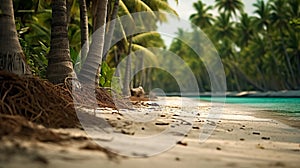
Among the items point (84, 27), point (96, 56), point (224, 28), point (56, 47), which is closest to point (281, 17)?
point (224, 28)

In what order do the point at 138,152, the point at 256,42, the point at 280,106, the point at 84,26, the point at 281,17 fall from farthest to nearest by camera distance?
the point at 256,42 < the point at 281,17 < the point at 280,106 < the point at 84,26 < the point at 138,152

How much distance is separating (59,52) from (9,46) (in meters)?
1.45

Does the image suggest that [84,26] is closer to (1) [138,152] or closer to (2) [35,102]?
(2) [35,102]

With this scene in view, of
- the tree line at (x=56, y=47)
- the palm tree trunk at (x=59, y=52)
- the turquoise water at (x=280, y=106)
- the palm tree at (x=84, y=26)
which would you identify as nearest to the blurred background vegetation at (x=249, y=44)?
the turquoise water at (x=280, y=106)

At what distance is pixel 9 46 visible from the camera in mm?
5281

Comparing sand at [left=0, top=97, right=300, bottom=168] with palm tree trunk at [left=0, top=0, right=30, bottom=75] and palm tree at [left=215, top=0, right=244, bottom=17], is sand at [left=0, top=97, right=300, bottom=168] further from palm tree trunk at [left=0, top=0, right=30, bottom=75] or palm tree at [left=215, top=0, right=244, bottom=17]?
palm tree at [left=215, top=0, right=244, bottom=17]

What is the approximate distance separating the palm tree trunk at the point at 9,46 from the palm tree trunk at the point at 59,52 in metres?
1.05

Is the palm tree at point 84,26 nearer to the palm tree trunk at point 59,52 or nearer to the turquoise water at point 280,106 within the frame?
the palm tree trunk at point 59,52

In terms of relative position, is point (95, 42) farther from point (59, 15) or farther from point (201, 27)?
point (201, 27)

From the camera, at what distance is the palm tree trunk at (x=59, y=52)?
642 centimetres

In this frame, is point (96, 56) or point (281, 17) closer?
point (96, 56)

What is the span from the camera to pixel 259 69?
182 ft

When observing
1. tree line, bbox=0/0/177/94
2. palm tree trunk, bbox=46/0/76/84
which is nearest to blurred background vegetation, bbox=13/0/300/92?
tree line, bbox=0/0/177/94

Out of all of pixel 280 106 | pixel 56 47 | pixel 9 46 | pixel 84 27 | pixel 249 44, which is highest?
pixel 249 44
